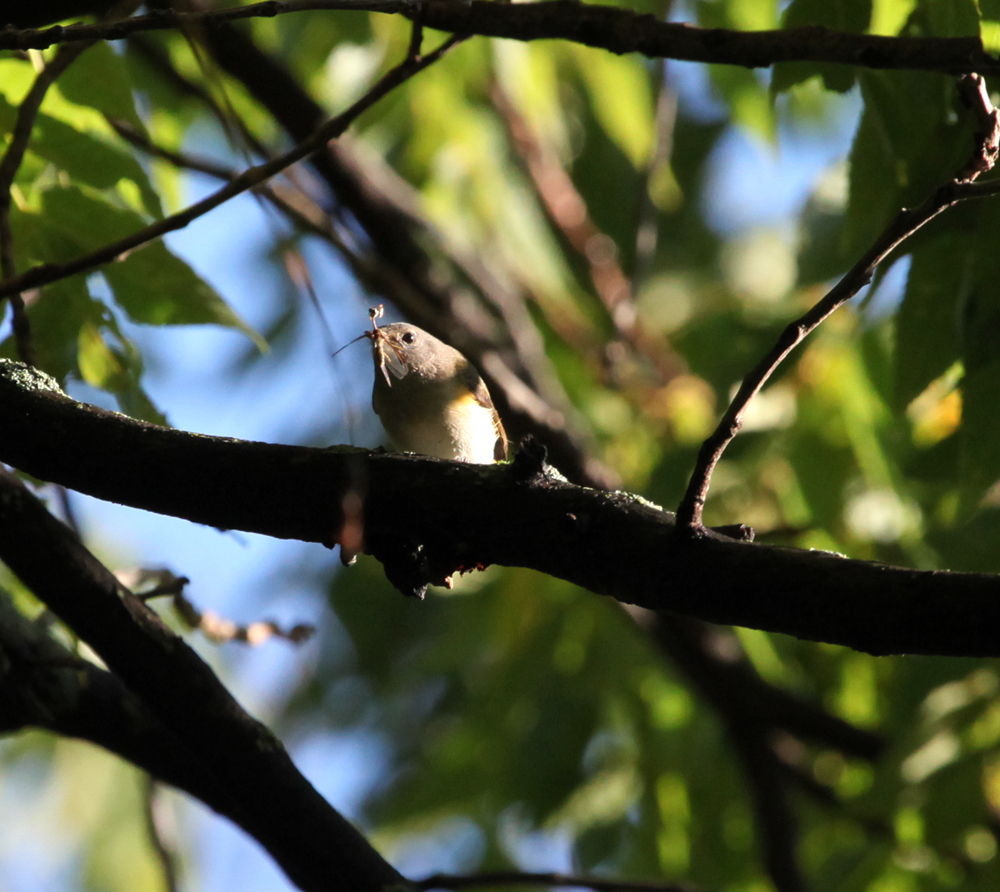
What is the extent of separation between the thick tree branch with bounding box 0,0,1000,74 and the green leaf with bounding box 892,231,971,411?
684 mm

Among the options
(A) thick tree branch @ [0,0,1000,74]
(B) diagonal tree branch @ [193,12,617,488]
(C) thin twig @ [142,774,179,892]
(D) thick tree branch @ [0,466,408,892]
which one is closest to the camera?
(A) thick tree branch @ [0,0,1000,74]

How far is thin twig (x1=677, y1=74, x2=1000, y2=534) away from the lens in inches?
64.6

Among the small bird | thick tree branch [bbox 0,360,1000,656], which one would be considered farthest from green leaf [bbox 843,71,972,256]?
the small bird

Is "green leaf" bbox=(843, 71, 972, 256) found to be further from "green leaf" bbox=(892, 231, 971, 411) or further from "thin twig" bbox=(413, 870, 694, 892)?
"thin twig" bbox=(413, 870, 694, 892)

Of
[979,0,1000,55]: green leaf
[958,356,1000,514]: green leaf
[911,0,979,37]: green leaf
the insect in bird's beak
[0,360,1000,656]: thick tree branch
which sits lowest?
Answer: [0,360,1000,656]: thick tree branch

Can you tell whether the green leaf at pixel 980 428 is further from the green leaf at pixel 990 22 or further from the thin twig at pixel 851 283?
the thin twig at pixel 851 283

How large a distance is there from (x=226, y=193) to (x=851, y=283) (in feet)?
3.91

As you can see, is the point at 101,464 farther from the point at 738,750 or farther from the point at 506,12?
the point at 738,750

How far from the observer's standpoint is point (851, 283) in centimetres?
165

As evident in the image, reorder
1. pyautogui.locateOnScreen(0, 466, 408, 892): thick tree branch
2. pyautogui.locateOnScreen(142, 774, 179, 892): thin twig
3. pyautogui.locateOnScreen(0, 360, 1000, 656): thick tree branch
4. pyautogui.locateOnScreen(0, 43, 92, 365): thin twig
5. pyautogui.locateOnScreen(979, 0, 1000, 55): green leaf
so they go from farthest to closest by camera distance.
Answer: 1. pyautogui.locateOnScreen(142, 774, 179, 892): thin twig
2. pyautogui.locateOnScreen(0, 43, 92, 365): thin twig
3. pyautogui.locateOnScreen(0, 466, 408, 892): thick tree branch
4. pyautogui.locateOnScreen(979, 0, 1000, 55): green leaf
5. pyautogui.locateOnScreen(0, 360, 1000, 656): thick tree branch

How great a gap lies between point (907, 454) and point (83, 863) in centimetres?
612

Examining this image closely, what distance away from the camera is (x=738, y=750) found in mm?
4805

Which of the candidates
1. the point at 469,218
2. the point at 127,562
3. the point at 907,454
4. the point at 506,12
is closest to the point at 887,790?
the point at 907,454

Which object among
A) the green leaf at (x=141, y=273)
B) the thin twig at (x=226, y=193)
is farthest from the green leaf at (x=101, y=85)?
the thin twig at (x=226, y=193)
